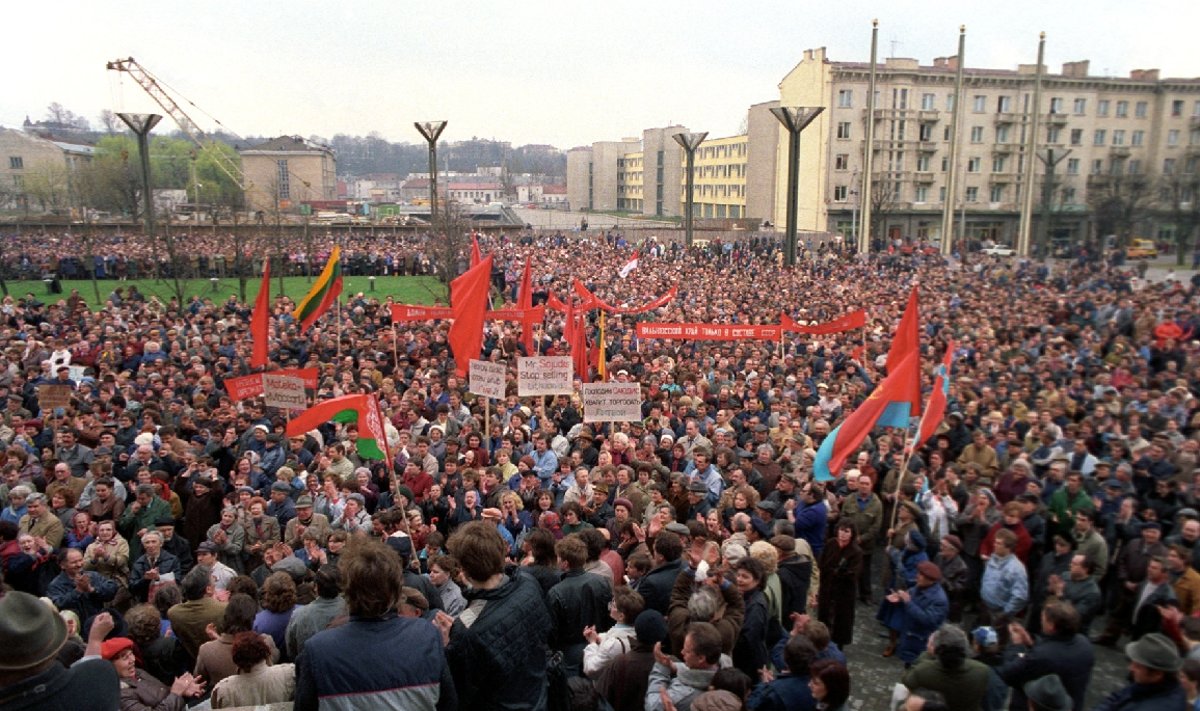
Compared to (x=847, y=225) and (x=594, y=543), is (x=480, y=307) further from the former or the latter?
(x=847, y=225)

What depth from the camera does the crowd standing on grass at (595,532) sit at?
4074 mm

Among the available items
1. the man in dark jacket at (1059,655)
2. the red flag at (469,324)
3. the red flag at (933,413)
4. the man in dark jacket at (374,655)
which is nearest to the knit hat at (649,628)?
the man in dark jacket at (374,655)

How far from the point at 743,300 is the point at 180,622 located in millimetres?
19892

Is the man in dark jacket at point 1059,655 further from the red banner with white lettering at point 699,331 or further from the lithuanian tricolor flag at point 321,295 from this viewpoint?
the lithuanian tricolor flag at point 321,295

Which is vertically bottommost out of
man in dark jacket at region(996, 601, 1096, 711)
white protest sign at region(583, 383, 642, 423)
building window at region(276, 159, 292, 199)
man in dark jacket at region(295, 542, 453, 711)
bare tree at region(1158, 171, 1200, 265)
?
man in dark jacket at region(996, 601, 1096, 711)

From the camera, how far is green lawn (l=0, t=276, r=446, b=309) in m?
32.5

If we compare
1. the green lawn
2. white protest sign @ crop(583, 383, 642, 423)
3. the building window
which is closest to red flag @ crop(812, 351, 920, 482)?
white protest sign @ crop(583, 383, 642, 423)

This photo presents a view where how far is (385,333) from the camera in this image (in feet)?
62.5

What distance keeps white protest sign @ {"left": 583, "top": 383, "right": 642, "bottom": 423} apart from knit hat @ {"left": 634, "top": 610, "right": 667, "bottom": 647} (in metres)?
6.08

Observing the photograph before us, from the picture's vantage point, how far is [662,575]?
588cm

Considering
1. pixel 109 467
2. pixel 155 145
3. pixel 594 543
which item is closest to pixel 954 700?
pixel 594 543

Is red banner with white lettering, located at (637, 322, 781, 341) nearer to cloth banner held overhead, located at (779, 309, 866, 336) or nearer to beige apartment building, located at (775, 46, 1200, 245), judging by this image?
cloth banner held overhead, located at (779, 309, 866, 336)

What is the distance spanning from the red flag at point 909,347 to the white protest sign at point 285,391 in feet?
24.0

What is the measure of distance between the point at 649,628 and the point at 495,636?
142cm
